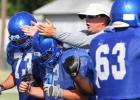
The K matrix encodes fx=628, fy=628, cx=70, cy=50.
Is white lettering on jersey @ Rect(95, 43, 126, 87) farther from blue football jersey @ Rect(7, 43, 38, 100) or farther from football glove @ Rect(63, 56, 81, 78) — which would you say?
blue football jersey @ Rect(7, 43, 38, 100)

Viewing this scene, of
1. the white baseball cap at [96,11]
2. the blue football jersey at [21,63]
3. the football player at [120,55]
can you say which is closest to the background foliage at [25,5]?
the blue football jersey at [21,63]

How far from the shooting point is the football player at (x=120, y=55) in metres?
5.05

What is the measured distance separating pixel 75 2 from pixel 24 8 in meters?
15.9

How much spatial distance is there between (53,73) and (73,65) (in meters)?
0.84

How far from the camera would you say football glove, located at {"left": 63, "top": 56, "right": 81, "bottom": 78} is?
17.6 feet

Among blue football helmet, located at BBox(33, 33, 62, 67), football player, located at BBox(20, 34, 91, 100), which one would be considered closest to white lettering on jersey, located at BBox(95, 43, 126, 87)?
football player, located at BBox(20, 34, 91, 100)

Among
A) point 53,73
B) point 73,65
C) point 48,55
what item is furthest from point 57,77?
point 73,65

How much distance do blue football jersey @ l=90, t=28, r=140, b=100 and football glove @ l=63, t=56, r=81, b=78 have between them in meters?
0.17

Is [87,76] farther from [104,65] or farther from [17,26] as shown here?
[17,26]

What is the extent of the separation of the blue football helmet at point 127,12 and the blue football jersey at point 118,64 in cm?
9

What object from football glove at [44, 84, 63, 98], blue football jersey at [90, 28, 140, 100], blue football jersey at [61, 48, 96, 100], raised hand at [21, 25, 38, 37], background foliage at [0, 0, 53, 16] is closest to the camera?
blue football jersey at [90, 28, 140, 100]

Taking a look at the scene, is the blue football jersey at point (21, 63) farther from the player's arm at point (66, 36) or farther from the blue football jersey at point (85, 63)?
the blue football jersey at point (85, 63)

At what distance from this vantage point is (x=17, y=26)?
739 cm

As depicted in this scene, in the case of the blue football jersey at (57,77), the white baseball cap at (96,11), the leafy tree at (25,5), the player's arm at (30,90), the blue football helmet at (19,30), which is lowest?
the leafy tree at (25,5)
